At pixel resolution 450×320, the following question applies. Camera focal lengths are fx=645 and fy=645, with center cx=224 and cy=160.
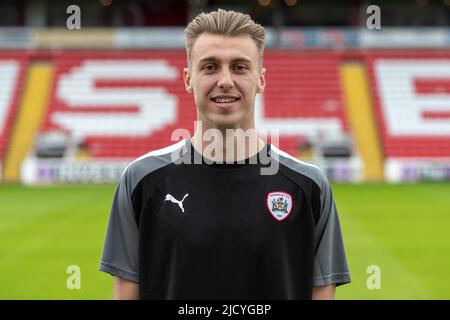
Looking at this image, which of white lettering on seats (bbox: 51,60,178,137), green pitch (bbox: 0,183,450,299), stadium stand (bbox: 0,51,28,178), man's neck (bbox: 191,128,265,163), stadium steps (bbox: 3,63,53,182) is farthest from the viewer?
white lettering on seats (bbox: 51,60,178,137)

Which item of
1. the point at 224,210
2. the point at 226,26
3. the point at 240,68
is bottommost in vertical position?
the point at 224,210

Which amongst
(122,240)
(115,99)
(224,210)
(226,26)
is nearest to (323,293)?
(224,210)

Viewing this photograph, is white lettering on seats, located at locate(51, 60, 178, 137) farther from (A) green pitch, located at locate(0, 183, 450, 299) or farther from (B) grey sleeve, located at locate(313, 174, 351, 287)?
(B) grey sleeve, located at locate(313, 174, 351, 287)

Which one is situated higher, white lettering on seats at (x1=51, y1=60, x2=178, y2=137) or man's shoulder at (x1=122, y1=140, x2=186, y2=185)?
white lettering on seats at (x1=51, y1=60, x2=178, y2=137)

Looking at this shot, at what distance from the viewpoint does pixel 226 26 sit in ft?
7.30

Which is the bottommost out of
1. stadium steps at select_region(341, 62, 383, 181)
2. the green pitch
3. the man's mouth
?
the green pitch

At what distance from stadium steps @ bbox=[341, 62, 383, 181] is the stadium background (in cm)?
Result: 5

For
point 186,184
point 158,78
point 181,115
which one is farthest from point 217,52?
point 158,78

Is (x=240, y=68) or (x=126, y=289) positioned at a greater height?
(x=240, y=68)

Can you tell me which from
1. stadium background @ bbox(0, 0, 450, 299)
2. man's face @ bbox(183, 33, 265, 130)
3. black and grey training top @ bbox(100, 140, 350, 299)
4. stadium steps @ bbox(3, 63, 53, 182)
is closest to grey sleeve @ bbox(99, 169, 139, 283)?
black and grey training top @ bbox(100, 140, 350, 299)

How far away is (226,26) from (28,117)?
20.3 metres

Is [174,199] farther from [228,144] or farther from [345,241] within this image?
[345,241]

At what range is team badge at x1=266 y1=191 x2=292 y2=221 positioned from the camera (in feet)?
7.34

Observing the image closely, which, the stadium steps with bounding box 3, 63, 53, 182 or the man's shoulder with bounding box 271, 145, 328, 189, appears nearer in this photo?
the man's shoulder with bounding box 271, 145, 328, 189
